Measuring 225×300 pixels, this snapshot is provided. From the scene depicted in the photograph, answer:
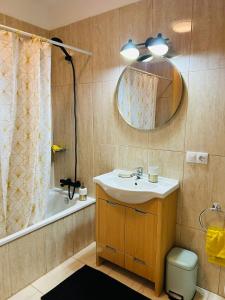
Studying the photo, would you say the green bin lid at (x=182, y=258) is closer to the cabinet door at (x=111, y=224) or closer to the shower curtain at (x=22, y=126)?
the cabinet door at (x=111, y=224)

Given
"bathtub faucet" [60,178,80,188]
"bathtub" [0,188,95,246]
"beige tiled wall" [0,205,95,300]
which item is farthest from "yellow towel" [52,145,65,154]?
"beige tiled wall" [0,205,95,300]

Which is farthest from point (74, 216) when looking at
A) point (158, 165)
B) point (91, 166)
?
point (158, 165)

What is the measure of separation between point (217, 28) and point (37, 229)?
7.23 feet

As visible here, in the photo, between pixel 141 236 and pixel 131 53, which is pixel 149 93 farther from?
pixel 141 236

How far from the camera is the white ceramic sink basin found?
171 centimetres

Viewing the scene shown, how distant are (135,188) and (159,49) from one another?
117 centimetres

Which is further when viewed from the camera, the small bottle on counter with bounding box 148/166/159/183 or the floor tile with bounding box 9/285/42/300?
the small bottle on counter with bounding box 148/166/159/183

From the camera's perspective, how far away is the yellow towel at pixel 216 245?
1.71 m

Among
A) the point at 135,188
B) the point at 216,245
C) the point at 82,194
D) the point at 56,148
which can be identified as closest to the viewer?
the point at 216,245

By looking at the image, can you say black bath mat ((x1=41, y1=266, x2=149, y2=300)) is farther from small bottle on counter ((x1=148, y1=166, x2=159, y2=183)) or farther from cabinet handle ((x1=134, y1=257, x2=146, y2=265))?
small bottle on counter ((x1=148, y1=166, x2=159, y2=183))

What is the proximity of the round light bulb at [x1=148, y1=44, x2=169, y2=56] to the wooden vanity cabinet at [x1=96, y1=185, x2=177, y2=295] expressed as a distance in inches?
47.1

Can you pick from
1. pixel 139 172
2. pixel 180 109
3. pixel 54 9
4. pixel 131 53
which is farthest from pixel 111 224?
pixel 54 9

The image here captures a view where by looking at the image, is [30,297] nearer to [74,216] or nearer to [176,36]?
[74,216]

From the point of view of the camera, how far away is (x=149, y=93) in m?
2.07
